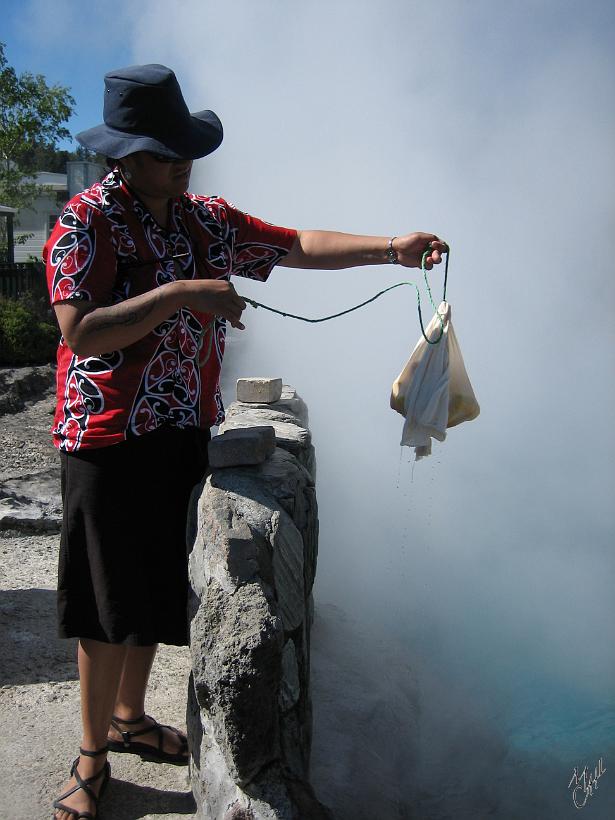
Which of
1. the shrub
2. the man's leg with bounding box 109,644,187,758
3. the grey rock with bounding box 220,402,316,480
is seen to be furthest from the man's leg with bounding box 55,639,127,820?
the shrub

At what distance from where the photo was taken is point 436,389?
2.47 meters

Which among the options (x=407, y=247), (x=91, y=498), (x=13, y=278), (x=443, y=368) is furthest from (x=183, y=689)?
(x=13, y=278)

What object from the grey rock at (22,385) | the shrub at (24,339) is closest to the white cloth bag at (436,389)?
the grey rock at (22,385)

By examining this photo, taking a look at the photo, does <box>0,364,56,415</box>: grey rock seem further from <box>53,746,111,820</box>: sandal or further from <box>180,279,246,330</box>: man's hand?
<box>180,279,246,330</box>: man's hand

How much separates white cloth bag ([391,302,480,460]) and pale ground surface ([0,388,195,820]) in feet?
3.84

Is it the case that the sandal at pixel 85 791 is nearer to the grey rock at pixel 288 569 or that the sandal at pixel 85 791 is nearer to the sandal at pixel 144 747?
the sandal at pixel 144 747

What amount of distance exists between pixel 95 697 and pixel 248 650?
57 centimetres

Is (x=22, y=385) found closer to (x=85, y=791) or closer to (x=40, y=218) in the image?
(x=85, y=791)

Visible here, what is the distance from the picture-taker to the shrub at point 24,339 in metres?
8.62

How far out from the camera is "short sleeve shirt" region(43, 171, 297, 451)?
179 centimetres

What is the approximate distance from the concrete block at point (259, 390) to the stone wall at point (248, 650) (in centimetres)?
145

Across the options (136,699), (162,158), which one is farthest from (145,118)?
(136,699)

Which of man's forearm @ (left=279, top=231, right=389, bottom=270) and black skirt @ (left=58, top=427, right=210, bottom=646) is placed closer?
black skirt @ (left=58, top=427, right=210, bottom=646)

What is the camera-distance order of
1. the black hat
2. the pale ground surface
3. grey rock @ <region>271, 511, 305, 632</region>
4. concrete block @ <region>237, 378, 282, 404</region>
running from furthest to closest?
concrete block @ <region>237, 378, 282, 404</region> < the pale ground surface < grey rock @ <region>271, 511, 305, 632</region> < the black hat
